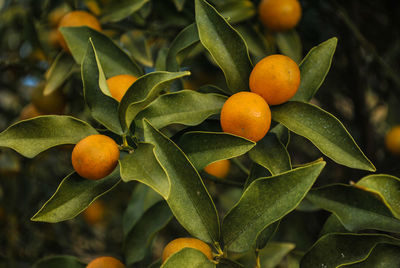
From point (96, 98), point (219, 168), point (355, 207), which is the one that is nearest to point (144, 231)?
point (219, 168)

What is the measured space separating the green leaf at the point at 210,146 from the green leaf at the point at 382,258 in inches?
10.0

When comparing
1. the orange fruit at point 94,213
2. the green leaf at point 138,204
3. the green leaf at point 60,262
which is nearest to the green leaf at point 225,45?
the green leaf at point 138,204

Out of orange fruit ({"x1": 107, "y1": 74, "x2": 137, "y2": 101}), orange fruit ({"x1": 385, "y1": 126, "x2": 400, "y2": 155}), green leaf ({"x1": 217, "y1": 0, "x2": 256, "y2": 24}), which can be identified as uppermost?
green leaf ({"x1": 217, "y1": 0, "x2": 256, "y2": 24})

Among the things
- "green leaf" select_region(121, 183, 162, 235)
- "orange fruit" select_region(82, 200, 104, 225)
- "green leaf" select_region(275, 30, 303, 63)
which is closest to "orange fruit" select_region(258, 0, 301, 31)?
"green leaf" select_region(275, 30, 303, 63)

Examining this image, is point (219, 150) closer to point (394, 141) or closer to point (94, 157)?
point (94, 157)

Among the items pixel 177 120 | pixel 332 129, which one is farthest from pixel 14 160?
pixel 332 129

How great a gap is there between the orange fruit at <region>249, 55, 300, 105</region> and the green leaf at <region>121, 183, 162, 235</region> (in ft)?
1.15

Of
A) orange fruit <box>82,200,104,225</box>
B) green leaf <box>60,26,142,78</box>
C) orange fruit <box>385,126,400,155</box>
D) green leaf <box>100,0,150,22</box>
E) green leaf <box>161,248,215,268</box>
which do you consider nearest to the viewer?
green leaf <box>161,248,215,268</box>

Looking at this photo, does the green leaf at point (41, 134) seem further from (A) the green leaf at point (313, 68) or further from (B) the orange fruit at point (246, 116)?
(A) the green leaf at point (313, 68)

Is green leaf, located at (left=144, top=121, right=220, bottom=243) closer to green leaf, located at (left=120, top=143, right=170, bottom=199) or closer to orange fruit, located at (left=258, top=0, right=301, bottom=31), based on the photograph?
green leaf, located at (left=120, top=143, right=170, bottom=199)

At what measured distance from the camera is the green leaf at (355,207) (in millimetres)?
605

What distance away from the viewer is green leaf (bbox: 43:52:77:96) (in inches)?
34.8

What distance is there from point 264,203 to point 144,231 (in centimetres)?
35

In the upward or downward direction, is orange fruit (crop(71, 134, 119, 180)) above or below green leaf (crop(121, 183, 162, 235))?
above
